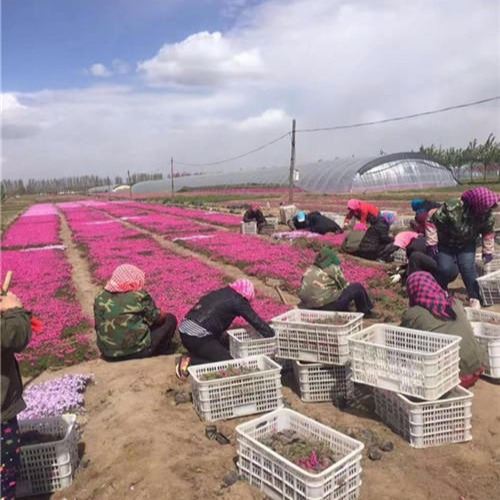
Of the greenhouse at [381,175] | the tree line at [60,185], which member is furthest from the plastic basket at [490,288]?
the tree line at [60,185]

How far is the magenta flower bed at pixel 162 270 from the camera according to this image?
33.8ft

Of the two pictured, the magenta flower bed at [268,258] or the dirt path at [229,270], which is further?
the magenta flower bed at [268,258]

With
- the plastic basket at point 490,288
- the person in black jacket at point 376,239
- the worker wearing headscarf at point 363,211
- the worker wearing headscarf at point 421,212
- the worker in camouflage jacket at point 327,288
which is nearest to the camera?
the worker in camouflage jacket at point 327,288

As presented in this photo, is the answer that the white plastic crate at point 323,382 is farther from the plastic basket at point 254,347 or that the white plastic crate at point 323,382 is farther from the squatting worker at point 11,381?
the squatting worker at point 11,381

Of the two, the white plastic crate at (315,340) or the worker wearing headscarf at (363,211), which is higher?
the worker wearing headscarf at (363,211)

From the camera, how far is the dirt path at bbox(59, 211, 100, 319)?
11.3 metres

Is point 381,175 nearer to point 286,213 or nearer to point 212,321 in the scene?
point 286,213

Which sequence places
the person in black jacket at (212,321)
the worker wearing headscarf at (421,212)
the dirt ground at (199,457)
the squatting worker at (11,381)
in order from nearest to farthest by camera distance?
1. the squatting worker at (11,381)
2. the dirt ground at (199,457)
3. the person in black jacket at (212,321)
4. the worker wearing headscarf at (421,212)

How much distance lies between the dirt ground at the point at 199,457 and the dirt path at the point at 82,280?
4.94 m

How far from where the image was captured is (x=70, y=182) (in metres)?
195

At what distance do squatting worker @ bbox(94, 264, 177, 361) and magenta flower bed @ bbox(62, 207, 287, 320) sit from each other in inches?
85.4

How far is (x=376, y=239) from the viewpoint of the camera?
1402 cm

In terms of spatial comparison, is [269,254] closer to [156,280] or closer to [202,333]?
[156,280]

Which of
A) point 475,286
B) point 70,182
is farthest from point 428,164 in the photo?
point 70,182
